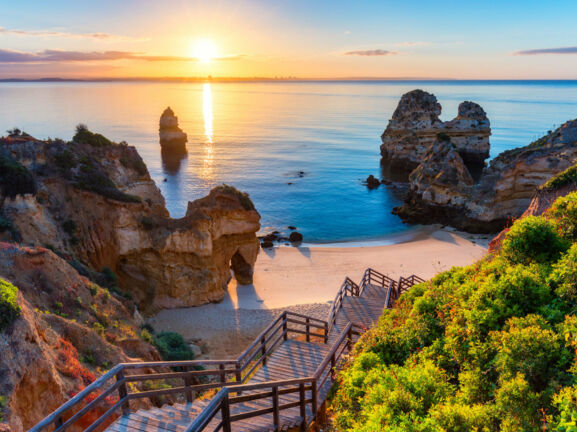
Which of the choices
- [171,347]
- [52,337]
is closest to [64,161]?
[171,347]

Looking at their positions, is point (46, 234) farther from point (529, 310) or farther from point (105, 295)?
point (529, 310)

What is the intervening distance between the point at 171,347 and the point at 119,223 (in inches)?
330

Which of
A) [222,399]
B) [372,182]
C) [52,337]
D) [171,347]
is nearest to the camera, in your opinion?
[222,399]

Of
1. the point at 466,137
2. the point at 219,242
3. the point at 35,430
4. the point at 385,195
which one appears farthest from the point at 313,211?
the point at 35,430

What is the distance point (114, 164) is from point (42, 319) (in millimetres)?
17493

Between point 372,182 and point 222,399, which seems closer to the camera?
point 222,399

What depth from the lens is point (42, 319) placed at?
11180 mm

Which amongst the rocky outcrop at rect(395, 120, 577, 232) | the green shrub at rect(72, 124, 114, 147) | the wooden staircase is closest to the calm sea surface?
the rocky outcrop at rect(395, 120, 577, 232)

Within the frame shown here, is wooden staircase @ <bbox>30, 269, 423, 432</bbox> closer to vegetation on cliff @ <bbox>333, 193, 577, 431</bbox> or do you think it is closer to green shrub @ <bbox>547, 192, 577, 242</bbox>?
vegetation on cliff @ <bbox>333, 193, 577, 431</bbox>

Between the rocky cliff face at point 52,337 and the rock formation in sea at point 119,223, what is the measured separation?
17.0 ft

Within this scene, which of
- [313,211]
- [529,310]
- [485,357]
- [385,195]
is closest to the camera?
[485,357]

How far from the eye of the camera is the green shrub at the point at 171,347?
56.4 ft

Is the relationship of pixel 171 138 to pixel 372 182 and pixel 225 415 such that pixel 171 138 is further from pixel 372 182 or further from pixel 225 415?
pixel 225 415

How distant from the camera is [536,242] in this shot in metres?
9.32
